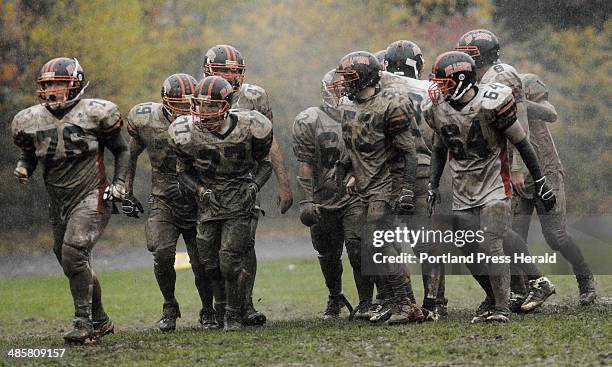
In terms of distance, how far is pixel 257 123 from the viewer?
915 cm

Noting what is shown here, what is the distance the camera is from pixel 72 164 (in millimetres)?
8836

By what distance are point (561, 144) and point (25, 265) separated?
8.89 metres

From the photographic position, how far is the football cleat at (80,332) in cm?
856

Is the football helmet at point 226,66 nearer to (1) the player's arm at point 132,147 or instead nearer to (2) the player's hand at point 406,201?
(1) the player's arm at point 132,147

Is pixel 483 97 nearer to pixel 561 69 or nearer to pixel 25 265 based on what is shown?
pixel 25 265

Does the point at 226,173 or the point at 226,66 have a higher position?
the point at 226,66

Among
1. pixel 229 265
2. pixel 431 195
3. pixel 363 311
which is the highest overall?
pixel 431 195

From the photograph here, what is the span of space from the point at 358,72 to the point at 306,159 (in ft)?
3.86

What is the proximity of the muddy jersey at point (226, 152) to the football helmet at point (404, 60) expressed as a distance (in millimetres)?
1331

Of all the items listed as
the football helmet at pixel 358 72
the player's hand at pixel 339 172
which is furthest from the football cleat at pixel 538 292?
the football helmet at pixel 358 72

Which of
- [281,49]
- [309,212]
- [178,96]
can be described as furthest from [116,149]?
[281,49]

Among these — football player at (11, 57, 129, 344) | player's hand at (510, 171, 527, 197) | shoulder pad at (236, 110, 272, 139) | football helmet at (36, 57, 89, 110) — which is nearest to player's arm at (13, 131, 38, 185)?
football player at (11, 57, 129, 344)

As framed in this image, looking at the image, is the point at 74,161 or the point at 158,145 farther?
the point at 158,145

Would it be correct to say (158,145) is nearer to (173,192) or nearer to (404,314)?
(173,192)
